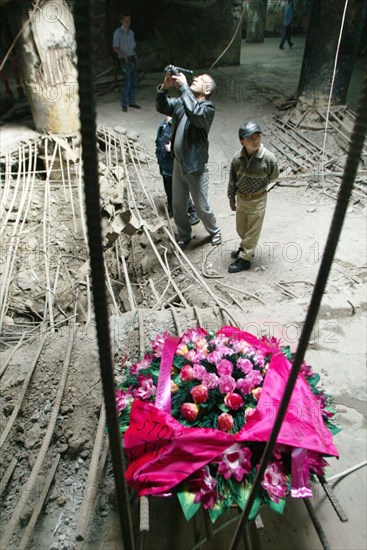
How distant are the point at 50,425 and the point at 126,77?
668cm

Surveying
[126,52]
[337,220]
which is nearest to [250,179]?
[337,220]

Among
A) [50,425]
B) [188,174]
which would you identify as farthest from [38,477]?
[188,174]

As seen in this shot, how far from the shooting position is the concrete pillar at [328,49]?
562 cm

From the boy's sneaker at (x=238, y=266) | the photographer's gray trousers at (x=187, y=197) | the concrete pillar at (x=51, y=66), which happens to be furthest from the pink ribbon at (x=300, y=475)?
the concrete pillar at (x=51, y=66)

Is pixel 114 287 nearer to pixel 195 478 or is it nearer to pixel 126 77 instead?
pixel 195 478

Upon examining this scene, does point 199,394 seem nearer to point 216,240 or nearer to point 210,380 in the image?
point 210,380

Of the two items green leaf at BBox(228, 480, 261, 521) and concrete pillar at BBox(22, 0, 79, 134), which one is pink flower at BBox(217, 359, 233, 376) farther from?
concrete pillar at BBox(22, 0, 79, 134)

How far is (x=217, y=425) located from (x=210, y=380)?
0.54 feet

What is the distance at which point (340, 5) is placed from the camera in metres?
5.51

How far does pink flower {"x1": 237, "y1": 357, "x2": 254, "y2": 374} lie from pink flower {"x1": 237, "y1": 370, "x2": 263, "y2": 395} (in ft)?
0.08

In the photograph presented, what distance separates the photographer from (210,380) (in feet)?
4.74

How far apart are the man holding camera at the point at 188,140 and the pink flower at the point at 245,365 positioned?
83.8 inches

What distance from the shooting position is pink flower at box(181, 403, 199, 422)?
1371 millimetres

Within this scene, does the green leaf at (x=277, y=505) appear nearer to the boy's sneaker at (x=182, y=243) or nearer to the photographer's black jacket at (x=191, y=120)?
the photographer's black jacket at (x=191, y=120)
